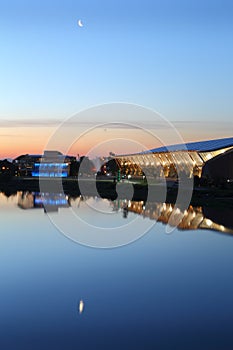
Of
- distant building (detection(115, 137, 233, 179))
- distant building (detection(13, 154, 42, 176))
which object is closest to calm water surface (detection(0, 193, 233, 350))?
distant building (detection(115, 137, 233, 179))

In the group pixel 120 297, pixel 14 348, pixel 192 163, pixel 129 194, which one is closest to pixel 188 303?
pixel 120 297

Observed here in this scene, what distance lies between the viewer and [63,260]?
14.1 m

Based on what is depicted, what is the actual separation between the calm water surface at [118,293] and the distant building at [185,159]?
3560 centimetres

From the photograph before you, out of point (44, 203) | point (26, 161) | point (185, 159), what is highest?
point (26, 161)

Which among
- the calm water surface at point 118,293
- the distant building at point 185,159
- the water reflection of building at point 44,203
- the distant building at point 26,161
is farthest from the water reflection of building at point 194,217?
the distant building at point 26,161

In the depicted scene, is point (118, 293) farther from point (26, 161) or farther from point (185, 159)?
point (26, 161)

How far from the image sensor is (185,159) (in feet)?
208

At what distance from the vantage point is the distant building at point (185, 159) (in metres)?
53.5

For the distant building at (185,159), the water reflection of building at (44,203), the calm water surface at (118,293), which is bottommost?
the calm water surface at (118,293)

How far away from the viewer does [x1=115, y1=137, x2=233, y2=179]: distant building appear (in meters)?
53.5

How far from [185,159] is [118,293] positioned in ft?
177

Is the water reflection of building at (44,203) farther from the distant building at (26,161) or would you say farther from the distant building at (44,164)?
the distant building at (26,161)

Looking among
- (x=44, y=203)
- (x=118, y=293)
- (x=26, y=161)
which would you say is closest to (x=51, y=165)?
(x=26, y=161)

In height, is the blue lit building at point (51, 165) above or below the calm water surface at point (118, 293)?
above
